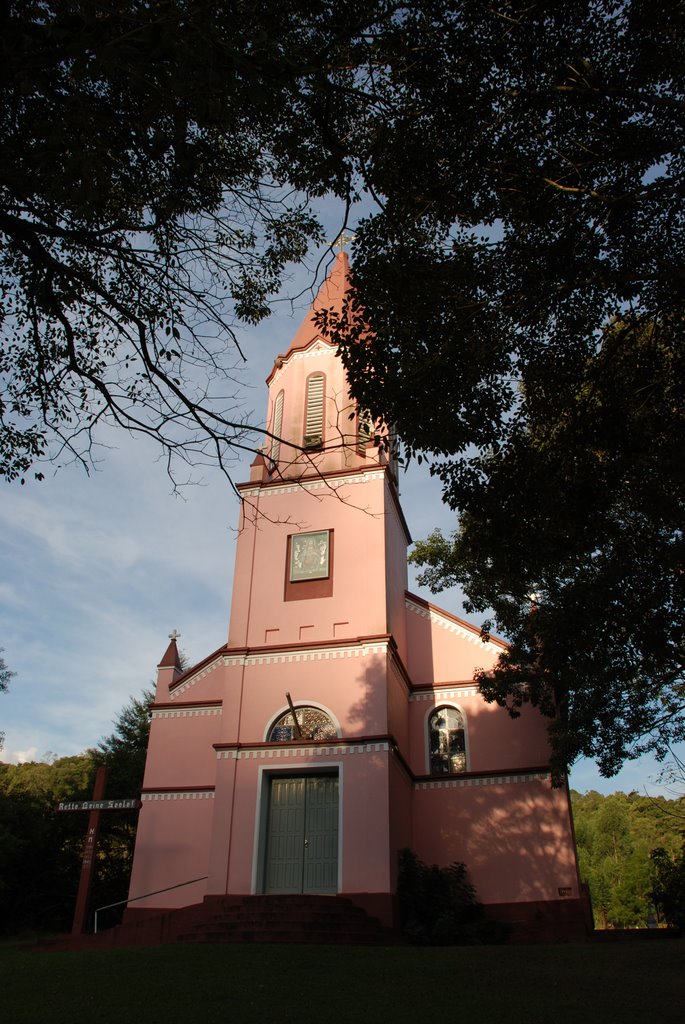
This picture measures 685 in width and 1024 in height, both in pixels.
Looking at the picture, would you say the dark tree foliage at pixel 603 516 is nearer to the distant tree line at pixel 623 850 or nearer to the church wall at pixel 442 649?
the church wall at pixel 442 649

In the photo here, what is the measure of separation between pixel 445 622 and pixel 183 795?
281 inches

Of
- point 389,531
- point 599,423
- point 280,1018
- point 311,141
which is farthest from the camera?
point 389,531

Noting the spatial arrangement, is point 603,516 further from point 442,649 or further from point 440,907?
point 442,649

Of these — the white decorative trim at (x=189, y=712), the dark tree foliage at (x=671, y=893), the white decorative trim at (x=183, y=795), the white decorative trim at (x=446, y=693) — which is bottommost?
the dark tree foliage at (x=671, y=893)

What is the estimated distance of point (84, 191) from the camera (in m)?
5.32

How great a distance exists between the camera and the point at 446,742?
17703 mm

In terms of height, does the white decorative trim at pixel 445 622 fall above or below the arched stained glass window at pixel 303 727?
above

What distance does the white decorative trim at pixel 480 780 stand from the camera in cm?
1664

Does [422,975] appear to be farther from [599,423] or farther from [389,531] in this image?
[389,531]

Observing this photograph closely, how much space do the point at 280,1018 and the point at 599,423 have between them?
22.8 ft

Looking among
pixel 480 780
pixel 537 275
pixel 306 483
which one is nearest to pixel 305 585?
pixel 306 483

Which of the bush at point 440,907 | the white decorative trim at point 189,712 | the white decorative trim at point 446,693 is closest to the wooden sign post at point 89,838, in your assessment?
the white decorative trim at point 189,712

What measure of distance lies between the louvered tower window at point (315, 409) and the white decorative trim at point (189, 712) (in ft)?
22.2

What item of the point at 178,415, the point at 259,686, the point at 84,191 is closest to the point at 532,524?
the point at 178,415
